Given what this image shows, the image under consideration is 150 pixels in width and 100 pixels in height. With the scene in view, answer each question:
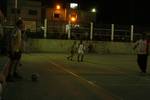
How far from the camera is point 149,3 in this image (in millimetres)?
78250

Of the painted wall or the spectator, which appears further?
the painted wall

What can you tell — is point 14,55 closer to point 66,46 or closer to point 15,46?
point 15,46

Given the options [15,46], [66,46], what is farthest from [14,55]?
[66,46]

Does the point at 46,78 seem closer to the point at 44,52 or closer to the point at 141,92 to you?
the point at 141,92

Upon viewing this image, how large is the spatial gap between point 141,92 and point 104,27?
29.6 m

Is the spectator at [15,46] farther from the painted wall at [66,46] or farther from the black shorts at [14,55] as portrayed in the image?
the painted wall at [66,46]

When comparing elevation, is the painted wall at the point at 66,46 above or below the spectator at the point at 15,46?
below

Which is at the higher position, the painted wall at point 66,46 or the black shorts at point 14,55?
the black shorts at point 14,55

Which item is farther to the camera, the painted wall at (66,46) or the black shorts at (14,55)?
the painted wall at (66,46)

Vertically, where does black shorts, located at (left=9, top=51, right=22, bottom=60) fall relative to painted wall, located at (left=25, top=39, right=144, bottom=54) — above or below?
above

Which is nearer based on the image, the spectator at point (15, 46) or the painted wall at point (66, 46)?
the spectator at point (15, 46)

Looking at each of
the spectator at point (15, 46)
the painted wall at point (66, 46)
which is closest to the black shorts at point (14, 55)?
the spectator at point (15, 46)

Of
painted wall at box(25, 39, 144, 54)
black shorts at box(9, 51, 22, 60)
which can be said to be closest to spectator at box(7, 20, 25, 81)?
black shorts at box(9, 51, 22, 60)

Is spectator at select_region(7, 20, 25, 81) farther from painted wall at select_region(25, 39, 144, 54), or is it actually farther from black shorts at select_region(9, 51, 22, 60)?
painted wall at select_region(25, 39, 144, 54)
